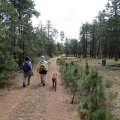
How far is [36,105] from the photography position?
1425 cm

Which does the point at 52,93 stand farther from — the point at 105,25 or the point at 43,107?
the point at 105,25

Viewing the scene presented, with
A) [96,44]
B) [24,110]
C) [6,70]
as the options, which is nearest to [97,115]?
[24,110]

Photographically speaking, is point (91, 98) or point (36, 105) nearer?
point (91, 98)

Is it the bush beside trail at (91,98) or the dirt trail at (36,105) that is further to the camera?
the dirt trail at (36,105)

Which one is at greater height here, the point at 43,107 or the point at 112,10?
the point at 112,10

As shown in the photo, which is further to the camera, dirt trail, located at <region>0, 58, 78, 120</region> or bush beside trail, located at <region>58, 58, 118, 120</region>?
dirt trail, located at <region>0, 58, 78, 120</region>

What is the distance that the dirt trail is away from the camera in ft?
40.6

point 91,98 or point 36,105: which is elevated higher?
point 91,98

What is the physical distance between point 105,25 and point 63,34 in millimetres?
125188

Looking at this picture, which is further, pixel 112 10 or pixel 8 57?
pixel 112 10

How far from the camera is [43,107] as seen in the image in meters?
13.9

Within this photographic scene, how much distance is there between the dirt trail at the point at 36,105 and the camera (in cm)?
1238

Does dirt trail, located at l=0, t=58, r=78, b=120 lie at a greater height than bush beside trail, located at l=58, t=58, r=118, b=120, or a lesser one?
lesser

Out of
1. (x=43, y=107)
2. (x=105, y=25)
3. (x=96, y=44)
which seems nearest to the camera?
(x=43, y=107)
